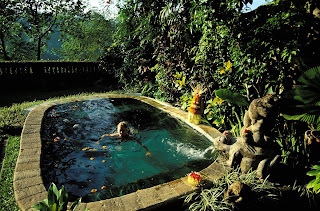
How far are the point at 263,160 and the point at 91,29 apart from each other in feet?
61.2

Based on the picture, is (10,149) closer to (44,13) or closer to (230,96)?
(230,96)

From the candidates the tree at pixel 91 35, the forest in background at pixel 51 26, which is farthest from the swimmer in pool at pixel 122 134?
the tree at pixel 91 35

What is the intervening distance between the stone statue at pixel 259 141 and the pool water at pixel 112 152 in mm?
946

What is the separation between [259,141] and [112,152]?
9.31 ft

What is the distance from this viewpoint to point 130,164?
4.19 meters

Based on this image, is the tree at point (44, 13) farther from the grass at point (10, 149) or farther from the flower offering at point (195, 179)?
the flower offering at point (195, 179)

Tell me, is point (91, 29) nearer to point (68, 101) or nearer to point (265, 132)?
point (68, 101)

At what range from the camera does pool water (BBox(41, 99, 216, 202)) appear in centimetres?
354

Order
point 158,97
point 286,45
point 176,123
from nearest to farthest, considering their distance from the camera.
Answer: point 286,45 → point 176,123 → point 158,97

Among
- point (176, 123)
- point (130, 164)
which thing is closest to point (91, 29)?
point (176, 123)

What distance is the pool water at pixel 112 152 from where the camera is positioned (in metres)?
3.54

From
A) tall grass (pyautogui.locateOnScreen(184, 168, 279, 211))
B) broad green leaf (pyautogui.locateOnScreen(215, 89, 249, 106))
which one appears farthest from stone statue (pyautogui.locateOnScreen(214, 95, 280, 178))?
broad green leaf (pyautogui.locateOnScreen(215, 89, 249, 106))

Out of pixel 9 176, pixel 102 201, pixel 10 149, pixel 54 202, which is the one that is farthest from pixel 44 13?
pixel 54 202

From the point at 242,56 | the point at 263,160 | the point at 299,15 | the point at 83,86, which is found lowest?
the point at 83,86
